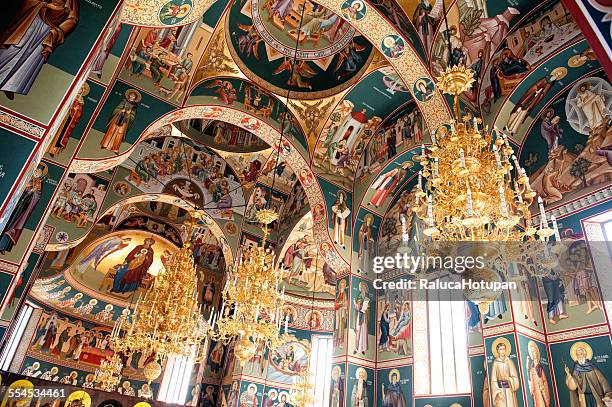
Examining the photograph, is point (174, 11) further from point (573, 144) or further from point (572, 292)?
point (572, 292)

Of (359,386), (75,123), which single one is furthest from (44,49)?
(359,386)

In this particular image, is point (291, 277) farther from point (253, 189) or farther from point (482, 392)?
point (482, 392)

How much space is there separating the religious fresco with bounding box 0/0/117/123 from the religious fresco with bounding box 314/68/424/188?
288 inches

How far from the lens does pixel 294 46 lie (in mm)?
10570

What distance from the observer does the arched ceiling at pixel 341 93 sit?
7.82 meters

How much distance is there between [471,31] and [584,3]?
5.58 m

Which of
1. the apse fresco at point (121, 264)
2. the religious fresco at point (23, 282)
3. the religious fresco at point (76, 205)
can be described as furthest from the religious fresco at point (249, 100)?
the apse fresco at point (121, 264)

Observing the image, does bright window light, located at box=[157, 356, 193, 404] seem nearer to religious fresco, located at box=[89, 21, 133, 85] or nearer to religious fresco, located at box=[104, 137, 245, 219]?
religious fresco, located at box=[104, 137, 245, 219]

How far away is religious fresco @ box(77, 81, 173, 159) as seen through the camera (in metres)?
8.80

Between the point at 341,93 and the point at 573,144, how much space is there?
553cm

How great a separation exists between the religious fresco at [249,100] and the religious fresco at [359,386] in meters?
6.15

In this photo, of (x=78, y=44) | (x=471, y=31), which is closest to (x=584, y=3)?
(x=78, y=44)

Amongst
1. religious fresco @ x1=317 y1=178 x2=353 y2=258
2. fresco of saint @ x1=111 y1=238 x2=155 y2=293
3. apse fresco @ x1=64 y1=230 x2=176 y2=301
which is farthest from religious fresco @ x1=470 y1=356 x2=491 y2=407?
fresco of saint @ x1=111 y1=238 x2=155 y2=293

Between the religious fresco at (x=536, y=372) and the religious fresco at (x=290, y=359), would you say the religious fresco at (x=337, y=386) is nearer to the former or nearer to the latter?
the religious fresco at (x=536, y=372)
